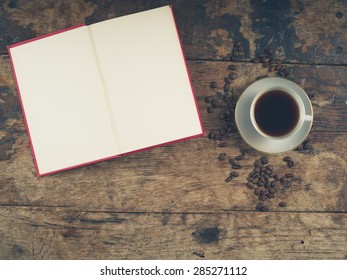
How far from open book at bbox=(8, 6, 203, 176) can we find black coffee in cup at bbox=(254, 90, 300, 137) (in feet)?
0.48

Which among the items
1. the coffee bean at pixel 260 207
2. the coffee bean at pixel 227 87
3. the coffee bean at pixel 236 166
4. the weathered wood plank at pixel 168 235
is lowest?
the weathered wood plank at pixel 168 235

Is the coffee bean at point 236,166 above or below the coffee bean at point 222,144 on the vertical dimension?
below

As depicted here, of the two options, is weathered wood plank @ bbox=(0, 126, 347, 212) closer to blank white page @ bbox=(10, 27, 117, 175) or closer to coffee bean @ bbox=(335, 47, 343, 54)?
blank white page @ bbox=(10, 27, 117, 175)

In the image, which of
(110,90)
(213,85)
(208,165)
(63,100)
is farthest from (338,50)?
(63,100)

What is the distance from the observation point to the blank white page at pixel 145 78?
117 cm

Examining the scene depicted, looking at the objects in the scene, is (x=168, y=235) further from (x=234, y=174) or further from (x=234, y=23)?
(x=234, y=23)

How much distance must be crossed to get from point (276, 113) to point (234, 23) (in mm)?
247

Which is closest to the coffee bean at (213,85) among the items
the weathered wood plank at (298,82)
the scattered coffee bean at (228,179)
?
the weathered wood plank at (298,82)

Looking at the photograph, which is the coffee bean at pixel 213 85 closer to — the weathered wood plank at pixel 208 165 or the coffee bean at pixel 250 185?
the weathered wood plank at pixel 208 165

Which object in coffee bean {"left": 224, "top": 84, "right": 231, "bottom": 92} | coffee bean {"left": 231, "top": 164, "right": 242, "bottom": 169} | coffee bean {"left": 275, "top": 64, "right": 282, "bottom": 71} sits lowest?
coffee bean {"left": 231, "top": 164, "right": 242, "bottom": 169}

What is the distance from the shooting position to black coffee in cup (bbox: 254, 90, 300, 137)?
3.65ft

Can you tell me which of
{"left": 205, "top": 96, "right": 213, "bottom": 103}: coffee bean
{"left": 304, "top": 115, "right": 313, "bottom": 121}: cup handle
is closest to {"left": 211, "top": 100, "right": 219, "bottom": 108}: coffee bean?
{"left": 205, "top": 96, "right": 213, "bottom": 103}: coffee bean

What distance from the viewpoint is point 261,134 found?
1107mm

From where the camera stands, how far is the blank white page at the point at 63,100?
1173mm
